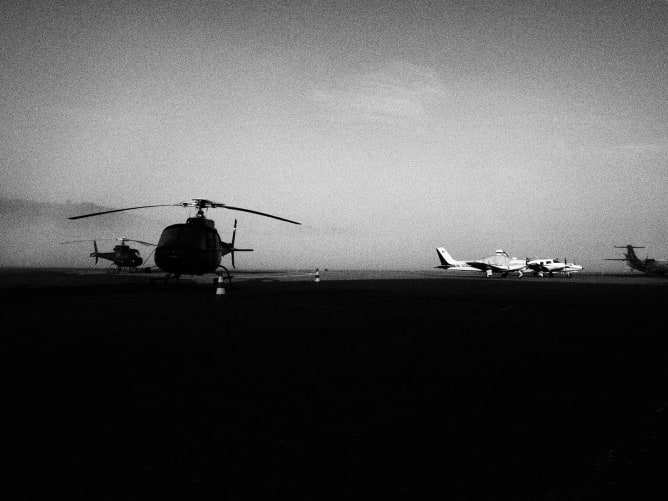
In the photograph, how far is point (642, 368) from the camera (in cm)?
466

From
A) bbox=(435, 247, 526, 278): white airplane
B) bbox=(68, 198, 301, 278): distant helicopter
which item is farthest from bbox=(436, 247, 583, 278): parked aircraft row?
bbox=(68, 198, 301, 278): distant helicopter

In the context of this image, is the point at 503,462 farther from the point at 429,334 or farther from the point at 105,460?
the point at 429,334

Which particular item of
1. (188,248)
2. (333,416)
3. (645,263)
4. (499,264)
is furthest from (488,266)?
(333,416)

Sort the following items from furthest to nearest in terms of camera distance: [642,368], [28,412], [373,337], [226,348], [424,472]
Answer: [373,337]
[226,348]
[642,368]
[28,412]
[424,472]

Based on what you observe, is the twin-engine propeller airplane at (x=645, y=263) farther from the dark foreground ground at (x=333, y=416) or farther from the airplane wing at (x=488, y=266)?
the dark foreground ground at (x=333, y=416)

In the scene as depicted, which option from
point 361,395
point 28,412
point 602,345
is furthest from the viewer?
point 602,345

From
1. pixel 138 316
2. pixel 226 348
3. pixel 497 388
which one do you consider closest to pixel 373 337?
pixel 226 348

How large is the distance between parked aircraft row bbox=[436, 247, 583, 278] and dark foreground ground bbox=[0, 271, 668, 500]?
1680 inches

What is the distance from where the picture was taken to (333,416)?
3066 mm

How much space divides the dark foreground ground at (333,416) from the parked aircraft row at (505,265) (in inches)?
1680

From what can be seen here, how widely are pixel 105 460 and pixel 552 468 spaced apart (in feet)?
7.71

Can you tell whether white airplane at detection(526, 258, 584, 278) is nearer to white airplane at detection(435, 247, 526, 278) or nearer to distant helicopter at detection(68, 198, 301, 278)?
white airplane at detection(435, 247, 526, 278)

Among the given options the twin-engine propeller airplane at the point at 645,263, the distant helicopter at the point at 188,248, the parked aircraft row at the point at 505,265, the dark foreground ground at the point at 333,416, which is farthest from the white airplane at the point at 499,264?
the dark foreground ground at the point at 333,416

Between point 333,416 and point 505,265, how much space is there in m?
48.1
